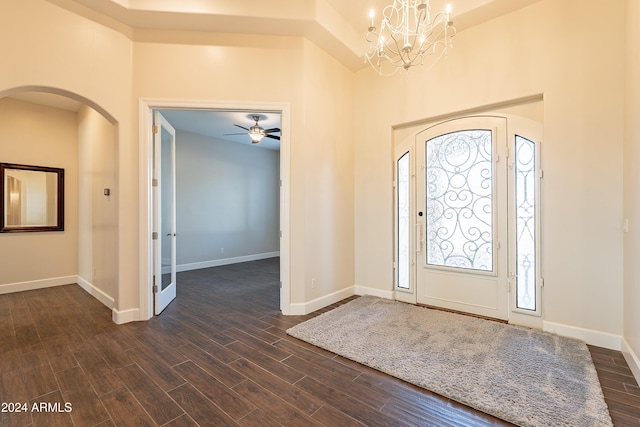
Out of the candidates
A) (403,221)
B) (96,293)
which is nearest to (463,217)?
(403,221)

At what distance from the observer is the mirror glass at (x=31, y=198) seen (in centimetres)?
446

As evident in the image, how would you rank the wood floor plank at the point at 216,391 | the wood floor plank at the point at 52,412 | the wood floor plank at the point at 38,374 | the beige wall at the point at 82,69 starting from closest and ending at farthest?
the wood floor plank at the point at 52,412, the wood floor plank at the point at 216,391, the wood floor plank at the point at 38,374, the beige wall at the point at 82,69

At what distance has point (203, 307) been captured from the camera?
12.3 ft

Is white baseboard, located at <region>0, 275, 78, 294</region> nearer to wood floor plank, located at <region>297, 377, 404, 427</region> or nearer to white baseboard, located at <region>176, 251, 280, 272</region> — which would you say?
white baseboard, located at <region>176, 251, 280, 272</region>

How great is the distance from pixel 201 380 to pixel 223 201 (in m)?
5.43

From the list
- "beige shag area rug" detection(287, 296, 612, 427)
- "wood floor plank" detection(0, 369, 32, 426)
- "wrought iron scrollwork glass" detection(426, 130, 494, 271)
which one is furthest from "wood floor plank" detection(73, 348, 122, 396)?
"wrought iron scrollwork glass" detection(426, 130, 494, 271)

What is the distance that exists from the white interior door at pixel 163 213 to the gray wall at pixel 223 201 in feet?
8.00

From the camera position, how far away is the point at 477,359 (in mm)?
2340

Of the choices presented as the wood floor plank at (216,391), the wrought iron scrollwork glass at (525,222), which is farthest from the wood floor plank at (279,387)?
the wrought iron scrollwork glass at (525,222)

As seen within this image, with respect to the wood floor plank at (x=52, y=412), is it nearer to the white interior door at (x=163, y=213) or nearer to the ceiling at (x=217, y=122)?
the white interior door at (x=163, y=213)

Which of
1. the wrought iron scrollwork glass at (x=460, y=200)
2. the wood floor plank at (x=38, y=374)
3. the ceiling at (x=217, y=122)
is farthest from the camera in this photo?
the ceiling at (x=217, y=122)

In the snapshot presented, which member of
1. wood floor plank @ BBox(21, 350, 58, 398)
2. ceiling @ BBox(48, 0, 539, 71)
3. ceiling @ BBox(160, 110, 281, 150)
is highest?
ceiling @ BBox(48, 0, 539, 71)

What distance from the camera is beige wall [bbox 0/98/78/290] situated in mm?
4457

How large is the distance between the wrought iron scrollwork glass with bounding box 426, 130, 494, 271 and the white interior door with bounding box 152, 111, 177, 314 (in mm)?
3397
